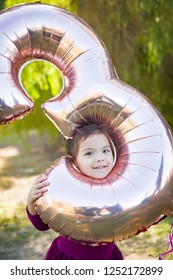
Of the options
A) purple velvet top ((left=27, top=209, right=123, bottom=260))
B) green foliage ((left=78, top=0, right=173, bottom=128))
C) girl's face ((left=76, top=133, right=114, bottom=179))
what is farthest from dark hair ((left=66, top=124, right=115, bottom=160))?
green foliage ((left=78, top=0, right=173, bottom=128))

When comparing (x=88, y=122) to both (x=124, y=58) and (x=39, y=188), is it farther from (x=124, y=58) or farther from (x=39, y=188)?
(x=124, y=58)

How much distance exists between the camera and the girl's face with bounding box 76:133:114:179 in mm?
1977

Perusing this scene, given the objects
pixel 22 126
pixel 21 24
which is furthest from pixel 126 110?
pixel 22 126

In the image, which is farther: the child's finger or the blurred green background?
the blurred green background

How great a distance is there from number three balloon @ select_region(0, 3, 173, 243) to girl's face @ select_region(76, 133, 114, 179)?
4 cm

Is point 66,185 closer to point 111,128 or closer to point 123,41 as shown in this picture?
point 111,128

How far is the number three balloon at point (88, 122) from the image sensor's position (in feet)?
6.21

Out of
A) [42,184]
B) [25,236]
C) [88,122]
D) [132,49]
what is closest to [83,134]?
[88,122]

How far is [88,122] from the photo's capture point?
200 cm

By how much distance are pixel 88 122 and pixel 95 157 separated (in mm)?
130

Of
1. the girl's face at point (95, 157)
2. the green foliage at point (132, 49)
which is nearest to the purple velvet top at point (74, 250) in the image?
the girl's face at point (95, 157)

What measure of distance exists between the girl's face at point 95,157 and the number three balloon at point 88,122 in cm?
4

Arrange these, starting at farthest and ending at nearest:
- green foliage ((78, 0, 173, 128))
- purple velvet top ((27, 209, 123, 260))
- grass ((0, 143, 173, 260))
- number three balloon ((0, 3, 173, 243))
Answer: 1. green foliage ((78, 0, 173, 128))
2. grass ((0, 143, 173, 260))
3. purple velvet top ((27, 209, 123, 260))
4. number three balloon ((0, 3, 173, 243))

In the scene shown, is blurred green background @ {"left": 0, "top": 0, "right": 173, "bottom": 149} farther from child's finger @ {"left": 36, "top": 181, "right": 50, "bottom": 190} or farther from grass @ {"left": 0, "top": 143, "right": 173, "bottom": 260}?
child's finger @ {"left": 36, "top": 181, "right": 50, "bottom": 190}
